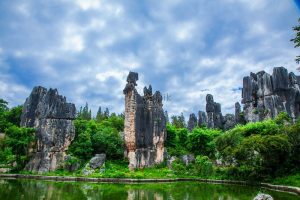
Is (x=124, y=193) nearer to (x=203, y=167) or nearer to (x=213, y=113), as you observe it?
(x=203, y=167)

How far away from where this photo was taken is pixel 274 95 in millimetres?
43562

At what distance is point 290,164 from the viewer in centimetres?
2550

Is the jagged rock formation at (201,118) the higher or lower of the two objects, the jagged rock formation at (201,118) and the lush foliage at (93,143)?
the higher

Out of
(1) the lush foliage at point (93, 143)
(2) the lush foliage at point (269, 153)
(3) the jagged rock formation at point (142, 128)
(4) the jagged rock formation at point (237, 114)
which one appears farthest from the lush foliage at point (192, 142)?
(2) the lush foliage at point (269, 153)

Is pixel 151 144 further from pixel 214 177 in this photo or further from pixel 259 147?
pixel 259 147

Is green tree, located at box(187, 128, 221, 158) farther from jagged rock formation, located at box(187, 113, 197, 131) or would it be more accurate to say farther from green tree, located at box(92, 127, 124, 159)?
jagged rock formation, located at box(187, 113, 197, 131)

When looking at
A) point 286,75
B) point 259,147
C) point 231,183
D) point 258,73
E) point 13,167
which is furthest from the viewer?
point 258,73

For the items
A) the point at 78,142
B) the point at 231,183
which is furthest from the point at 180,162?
the point at 78,142

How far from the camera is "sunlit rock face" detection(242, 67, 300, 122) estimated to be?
42969mm

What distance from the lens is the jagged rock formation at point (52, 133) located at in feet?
123

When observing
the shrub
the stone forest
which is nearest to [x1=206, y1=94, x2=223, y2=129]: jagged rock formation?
the stone forest

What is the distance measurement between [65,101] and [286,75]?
104 feet

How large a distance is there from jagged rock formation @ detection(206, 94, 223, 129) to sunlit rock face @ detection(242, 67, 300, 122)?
1326 cm

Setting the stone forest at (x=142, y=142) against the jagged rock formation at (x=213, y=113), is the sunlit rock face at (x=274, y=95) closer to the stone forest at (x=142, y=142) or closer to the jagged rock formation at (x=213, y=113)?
the stone forest at (x=142, y=142)
